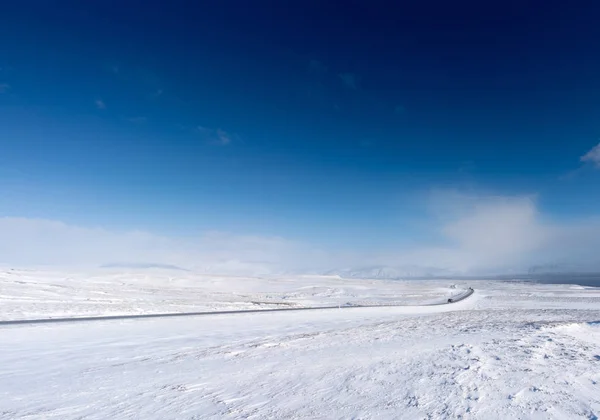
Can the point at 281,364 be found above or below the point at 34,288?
below

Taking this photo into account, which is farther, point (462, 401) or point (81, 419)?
point (462, 401)

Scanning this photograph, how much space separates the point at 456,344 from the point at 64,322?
24.6 m

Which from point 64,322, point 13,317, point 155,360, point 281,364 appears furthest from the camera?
point 13,317

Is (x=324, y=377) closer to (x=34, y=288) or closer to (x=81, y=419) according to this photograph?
(x=81, y=419)

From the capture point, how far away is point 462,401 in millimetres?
9211

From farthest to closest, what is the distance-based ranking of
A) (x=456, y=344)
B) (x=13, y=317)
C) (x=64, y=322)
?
1. (x=13, y=317)
2. (x=64, y=322)
3. (x=456, y=344)

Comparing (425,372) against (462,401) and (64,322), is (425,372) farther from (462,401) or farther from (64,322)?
(64,322)

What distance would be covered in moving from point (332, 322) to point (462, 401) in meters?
17.8

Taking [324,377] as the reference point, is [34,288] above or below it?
Answer: above

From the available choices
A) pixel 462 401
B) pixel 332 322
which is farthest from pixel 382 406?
pixel 332 322

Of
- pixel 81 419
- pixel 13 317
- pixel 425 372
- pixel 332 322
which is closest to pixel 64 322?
pixel 13 317

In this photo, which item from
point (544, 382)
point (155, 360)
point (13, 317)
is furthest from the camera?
point (13, 317)

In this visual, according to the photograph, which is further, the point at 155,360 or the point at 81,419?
the point at 155,360

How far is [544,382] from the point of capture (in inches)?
415
